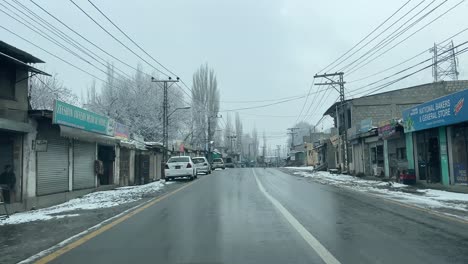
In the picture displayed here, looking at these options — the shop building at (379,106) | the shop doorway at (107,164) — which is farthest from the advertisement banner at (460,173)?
the shop doorway at (107,164)

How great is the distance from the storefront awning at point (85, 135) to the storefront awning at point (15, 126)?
156cm

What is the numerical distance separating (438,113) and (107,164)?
17.4 meters

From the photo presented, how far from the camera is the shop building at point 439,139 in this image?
19.9m

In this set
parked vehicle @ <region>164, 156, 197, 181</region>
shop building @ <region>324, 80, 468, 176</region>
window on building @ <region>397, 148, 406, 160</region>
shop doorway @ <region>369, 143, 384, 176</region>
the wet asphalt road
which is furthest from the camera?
shop building @ <region>324, 80, 468, 176</region>

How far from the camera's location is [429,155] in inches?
919

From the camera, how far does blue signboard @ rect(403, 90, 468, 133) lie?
765 inches

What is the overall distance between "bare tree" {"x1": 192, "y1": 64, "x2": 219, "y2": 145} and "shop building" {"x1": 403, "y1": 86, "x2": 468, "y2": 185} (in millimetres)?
48430

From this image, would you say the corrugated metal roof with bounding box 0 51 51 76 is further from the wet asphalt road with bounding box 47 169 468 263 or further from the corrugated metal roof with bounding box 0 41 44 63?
the wet asphalt road with bounding box 47 169 468 263

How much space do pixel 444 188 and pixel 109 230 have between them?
16.9 metres

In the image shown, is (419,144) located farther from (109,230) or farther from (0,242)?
(0,242)

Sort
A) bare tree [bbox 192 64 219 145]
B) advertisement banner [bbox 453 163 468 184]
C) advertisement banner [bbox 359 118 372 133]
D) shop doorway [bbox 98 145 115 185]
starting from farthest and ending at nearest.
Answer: bare tree [bbox 192 64 219 145] < advertisement banner [bbox 359 118 372 133] < shop doorway [bbox 98 145 115 185] < advertisement banner [bbox 453 163 468 184]

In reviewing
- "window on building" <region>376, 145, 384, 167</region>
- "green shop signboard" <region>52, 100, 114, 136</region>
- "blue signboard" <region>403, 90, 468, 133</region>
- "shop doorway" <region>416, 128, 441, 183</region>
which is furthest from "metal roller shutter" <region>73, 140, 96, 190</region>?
"window on building" <region>376, 145, 384, 167</region>

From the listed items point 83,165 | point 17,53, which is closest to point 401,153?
point 83,165

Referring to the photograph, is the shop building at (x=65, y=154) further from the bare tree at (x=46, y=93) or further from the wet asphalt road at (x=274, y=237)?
the bare tree at (x=46, y=93)
